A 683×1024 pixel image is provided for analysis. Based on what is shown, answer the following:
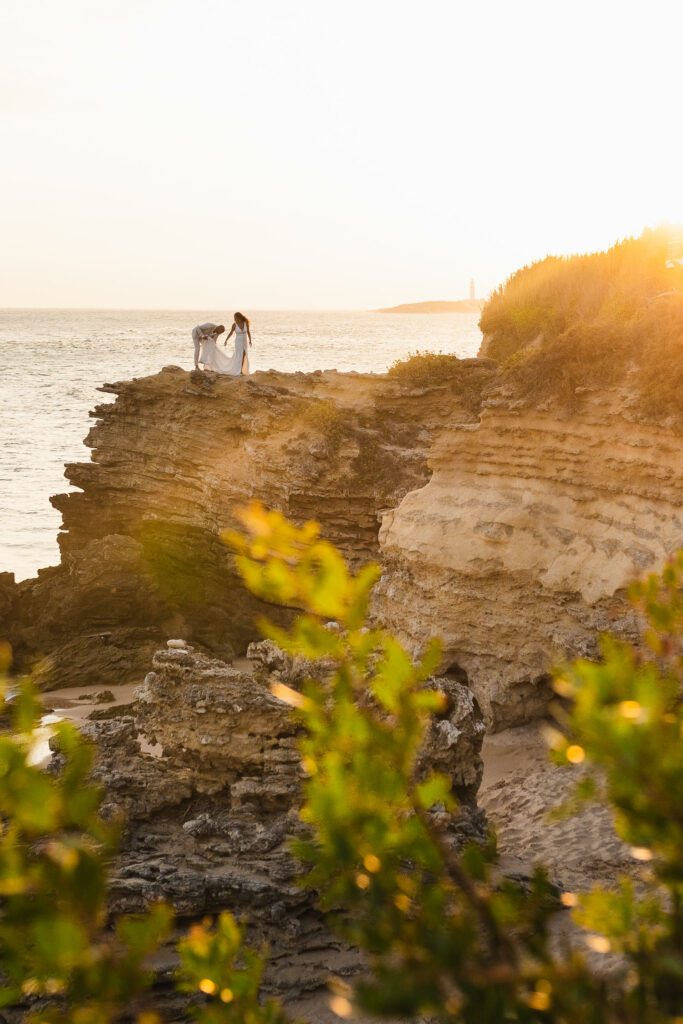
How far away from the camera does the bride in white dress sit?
67.9 feet

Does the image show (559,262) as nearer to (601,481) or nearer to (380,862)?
(601,481)

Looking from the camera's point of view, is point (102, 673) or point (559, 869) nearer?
point (559, 869)

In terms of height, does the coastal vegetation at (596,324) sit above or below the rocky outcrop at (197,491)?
above

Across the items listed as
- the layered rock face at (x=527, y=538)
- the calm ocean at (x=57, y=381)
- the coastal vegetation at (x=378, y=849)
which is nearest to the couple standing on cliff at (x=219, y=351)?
the calm ocean at (x=57, y=381)

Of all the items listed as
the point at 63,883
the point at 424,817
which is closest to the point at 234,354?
the point at 424,817

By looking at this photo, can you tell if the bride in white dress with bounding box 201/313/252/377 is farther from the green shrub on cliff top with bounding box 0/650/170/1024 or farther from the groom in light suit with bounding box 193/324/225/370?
the green shrub on cliff top with bounding box 0/650/170/1024

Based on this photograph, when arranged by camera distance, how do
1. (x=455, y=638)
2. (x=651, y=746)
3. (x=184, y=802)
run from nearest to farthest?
(x=651, y=746) → (x=184, y=802) → (x=455, y=638)

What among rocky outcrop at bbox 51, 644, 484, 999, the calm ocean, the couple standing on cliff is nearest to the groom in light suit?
the couple standing on cliff

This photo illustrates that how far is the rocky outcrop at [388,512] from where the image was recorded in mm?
11547

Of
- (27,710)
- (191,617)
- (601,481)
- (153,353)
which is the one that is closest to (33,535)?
(191,617)

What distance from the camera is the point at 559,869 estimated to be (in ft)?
28.7

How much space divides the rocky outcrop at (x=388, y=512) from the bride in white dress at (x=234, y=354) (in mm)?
1414

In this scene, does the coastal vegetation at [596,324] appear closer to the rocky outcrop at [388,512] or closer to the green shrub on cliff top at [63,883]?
the rocky outcrop at [388,512]

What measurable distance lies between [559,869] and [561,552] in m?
4.13
